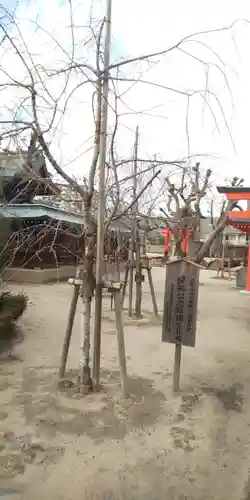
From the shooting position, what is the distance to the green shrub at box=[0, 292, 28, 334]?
6824 millimetres

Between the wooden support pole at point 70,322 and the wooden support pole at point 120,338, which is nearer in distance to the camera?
the wooden support pole at point 120,338

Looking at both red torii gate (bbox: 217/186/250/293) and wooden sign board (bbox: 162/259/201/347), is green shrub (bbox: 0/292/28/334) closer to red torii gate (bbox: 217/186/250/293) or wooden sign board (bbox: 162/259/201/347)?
wooden sign board (bbox: 162/259/201/347)

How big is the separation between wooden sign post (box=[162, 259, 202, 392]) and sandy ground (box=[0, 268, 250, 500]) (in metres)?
0.66

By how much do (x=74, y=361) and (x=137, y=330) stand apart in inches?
106

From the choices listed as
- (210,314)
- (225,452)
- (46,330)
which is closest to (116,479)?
(225,452)

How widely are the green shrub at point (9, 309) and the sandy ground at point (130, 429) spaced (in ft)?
1.46

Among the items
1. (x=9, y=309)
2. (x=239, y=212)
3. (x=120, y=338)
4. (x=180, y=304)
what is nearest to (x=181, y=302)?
(x=180, y=304)

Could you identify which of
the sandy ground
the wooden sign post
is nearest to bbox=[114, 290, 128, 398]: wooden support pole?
the sandy ground

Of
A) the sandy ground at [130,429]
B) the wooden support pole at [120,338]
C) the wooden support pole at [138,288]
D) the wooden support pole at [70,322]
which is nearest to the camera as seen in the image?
the sandy ground at [130,429]

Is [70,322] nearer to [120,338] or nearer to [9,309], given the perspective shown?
[120,338]

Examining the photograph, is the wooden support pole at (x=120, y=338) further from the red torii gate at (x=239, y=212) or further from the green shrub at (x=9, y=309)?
the red torii gate at (x=239, y=212)

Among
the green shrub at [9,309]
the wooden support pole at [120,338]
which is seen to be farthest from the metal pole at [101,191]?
the green shrub at [9,309]

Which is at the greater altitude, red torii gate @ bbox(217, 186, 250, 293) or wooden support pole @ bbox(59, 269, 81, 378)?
red torii gate @ bbox(217, 186, 250, 293)

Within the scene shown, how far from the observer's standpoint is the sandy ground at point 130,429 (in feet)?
10.4
